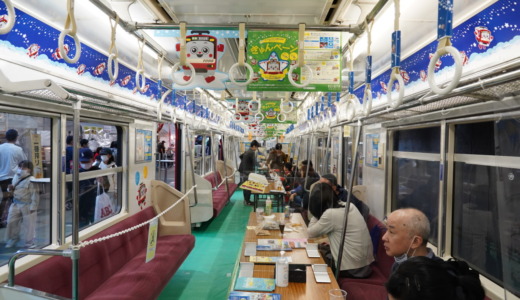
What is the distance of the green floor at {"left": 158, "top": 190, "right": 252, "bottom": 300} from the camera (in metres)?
4.20

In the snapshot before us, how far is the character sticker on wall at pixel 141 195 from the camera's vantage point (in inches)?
197

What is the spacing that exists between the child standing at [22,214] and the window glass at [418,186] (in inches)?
214

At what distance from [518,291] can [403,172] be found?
10.7ft

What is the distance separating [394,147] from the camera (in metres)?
4.64

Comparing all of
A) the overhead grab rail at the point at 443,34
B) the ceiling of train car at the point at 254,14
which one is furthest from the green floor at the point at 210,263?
the overhead grab rail at the point at 443,34

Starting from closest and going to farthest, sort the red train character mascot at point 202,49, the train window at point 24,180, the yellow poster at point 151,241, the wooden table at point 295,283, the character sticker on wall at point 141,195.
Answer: the wooden table at point 295,283, the yellow poster at point 151,241, the train window at point 24,180, the red train character mascot at point 202,49, the character sticker on wall at point 141,195

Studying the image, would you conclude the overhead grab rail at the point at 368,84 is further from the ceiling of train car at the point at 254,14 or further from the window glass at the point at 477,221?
the window glass at the point at 477,221

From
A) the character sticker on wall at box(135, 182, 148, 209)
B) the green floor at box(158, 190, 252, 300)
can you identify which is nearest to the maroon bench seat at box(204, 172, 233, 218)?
the green floor at box(158, 190, 252, 300)

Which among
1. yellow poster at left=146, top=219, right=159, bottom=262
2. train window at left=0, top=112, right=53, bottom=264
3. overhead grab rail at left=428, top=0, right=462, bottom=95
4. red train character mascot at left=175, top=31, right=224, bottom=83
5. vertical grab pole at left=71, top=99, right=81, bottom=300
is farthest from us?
red train character mascot at left=175, top=31, right=224, bottom=83

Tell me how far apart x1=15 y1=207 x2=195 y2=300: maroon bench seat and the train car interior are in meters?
0.02

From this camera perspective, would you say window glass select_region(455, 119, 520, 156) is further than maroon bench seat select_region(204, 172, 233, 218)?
No

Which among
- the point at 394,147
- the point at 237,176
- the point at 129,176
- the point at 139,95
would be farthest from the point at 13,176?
the point at 237,176

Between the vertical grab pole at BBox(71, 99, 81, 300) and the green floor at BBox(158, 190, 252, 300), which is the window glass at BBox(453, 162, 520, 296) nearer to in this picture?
the green floor at BBox(158, 190, 252, 300)

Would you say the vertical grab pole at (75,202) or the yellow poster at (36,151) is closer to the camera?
the vertical grab pole at (75,202)
